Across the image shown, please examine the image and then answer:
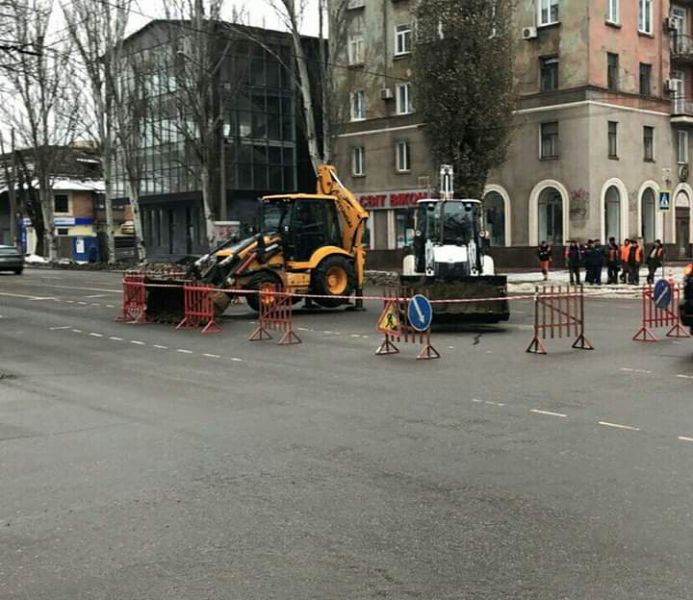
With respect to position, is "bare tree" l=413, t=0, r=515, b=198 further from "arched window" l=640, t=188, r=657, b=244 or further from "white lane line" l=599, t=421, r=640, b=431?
"white lane line" l=599, t=421, r=640, b=431

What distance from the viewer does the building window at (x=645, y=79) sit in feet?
132

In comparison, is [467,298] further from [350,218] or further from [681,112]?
[681,112]

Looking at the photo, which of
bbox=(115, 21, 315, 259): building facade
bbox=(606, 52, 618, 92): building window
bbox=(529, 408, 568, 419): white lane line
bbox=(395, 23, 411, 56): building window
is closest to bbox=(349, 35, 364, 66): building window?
bbox=(395, 23, 411, 56): building window

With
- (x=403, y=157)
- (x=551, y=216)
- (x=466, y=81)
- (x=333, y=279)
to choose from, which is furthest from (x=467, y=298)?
(x=403, y=157)

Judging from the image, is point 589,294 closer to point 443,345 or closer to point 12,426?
point 443,345

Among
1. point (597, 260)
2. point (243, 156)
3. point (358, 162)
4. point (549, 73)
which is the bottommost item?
point (597, 260)

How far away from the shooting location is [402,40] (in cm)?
4431

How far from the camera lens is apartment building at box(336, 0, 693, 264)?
123ft

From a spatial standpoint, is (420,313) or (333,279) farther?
(333,279)

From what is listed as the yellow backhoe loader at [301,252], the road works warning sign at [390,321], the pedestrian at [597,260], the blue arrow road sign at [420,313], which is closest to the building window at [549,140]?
the pedestrian at [597,260]

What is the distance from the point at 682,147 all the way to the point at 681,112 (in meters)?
1.88

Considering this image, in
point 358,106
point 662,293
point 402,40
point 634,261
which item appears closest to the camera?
point 662,293

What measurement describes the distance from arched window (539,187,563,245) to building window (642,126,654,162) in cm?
541

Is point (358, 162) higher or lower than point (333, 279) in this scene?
higher
